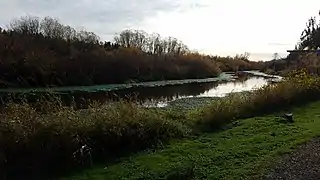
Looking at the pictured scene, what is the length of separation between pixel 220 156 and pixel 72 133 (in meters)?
3.38

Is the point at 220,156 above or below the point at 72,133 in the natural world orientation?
below

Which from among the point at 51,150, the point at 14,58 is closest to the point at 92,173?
the point at 51,150

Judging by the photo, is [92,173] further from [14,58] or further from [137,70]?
[137,70]

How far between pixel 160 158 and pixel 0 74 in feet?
123

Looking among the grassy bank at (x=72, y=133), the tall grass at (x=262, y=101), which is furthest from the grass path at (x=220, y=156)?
the tall grass at (x=262, y=101)

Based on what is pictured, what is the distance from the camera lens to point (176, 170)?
7.96 meters

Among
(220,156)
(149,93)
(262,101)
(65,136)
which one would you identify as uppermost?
(65,136)

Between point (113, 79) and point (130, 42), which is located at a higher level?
point (130, 42)

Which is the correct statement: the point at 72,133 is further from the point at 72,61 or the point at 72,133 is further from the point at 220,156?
the point at 72,61

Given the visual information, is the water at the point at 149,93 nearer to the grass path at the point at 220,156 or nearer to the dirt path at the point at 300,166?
the grass path at the point at 220,156

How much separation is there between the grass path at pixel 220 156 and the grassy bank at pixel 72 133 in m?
0.62

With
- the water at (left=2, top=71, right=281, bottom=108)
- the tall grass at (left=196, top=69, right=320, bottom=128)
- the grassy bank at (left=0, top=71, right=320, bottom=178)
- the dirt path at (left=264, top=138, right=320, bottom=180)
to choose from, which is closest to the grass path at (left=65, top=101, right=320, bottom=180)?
the dirt path at (left=264, top=138, right=320, bottom=180)

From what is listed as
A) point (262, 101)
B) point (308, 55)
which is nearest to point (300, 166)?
point (262, 101)

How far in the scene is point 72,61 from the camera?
164 ft
